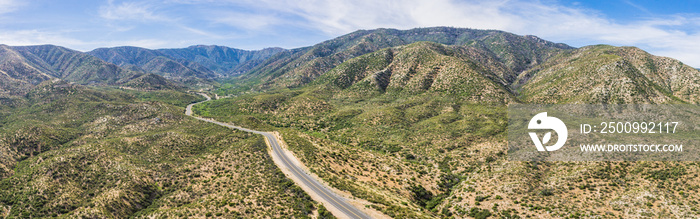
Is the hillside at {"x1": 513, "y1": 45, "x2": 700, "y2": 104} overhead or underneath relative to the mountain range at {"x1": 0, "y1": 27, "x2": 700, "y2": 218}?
overhead

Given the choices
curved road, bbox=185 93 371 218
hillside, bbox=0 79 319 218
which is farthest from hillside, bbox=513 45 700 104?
hillside, bbox=0 79 319 218

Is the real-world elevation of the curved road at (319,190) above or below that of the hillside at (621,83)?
below

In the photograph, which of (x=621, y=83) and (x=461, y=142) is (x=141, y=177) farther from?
(x=621, y=83)

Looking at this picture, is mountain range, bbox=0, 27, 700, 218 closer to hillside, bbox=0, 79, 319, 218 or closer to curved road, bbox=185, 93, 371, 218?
hillside, bbox=0, 79, 319, 218

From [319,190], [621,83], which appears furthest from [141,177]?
[621,83]

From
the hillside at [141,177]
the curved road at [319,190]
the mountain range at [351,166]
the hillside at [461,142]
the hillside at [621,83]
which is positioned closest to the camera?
the curved road at [319,190]

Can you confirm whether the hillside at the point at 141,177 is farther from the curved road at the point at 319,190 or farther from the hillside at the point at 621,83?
the hillside at the point at 621,83

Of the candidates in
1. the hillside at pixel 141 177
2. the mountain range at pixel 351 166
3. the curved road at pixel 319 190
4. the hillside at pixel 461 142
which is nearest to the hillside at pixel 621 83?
the hillside at pixel 461 142

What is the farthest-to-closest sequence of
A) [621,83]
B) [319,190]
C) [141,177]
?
[621,83]
[141,177]
[319,190]

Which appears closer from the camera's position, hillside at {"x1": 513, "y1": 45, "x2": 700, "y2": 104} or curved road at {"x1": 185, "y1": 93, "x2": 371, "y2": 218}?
curved road at {"x1": 185, "y1": 93, "x2": 371, "y2": 218}

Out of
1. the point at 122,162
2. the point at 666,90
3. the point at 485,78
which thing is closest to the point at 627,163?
the point at 485,78

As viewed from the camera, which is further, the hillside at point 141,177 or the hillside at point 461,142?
the hillside at point 461,142
